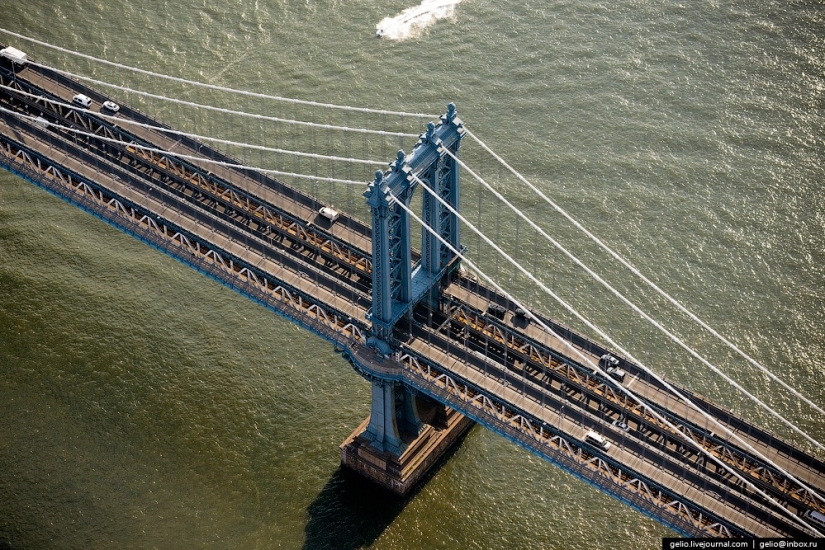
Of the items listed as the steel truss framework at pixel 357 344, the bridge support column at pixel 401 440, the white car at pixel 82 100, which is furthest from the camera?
the white car at pixel 82 100

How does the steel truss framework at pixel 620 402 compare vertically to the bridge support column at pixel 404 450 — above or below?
above

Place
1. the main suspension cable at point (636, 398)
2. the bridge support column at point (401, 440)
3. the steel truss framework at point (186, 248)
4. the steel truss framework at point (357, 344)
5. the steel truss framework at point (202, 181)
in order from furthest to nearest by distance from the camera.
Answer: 1. the steel truss framework at point (202, 181)
2. the bridge support column at point (401, 440)
3. the steel truss framework at point (186, 248)
4. the steel truss framework at point (357, 344)
5. the main suspension cable at point (636, 398)

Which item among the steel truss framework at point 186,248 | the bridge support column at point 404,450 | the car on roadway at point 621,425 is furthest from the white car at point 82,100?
the car on roadway at point 621,425

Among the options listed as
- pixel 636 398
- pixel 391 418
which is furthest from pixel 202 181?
pixel 636 398

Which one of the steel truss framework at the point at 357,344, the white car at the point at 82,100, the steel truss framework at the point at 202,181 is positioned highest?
the white car at the point at 82,100

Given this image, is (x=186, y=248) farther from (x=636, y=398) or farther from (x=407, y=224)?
(x=636, y=398)

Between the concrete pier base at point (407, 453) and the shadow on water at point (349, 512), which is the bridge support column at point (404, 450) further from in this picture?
the shadow on water at point (349, 512)

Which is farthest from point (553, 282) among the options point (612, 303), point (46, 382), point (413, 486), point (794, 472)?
point (46, 382)
